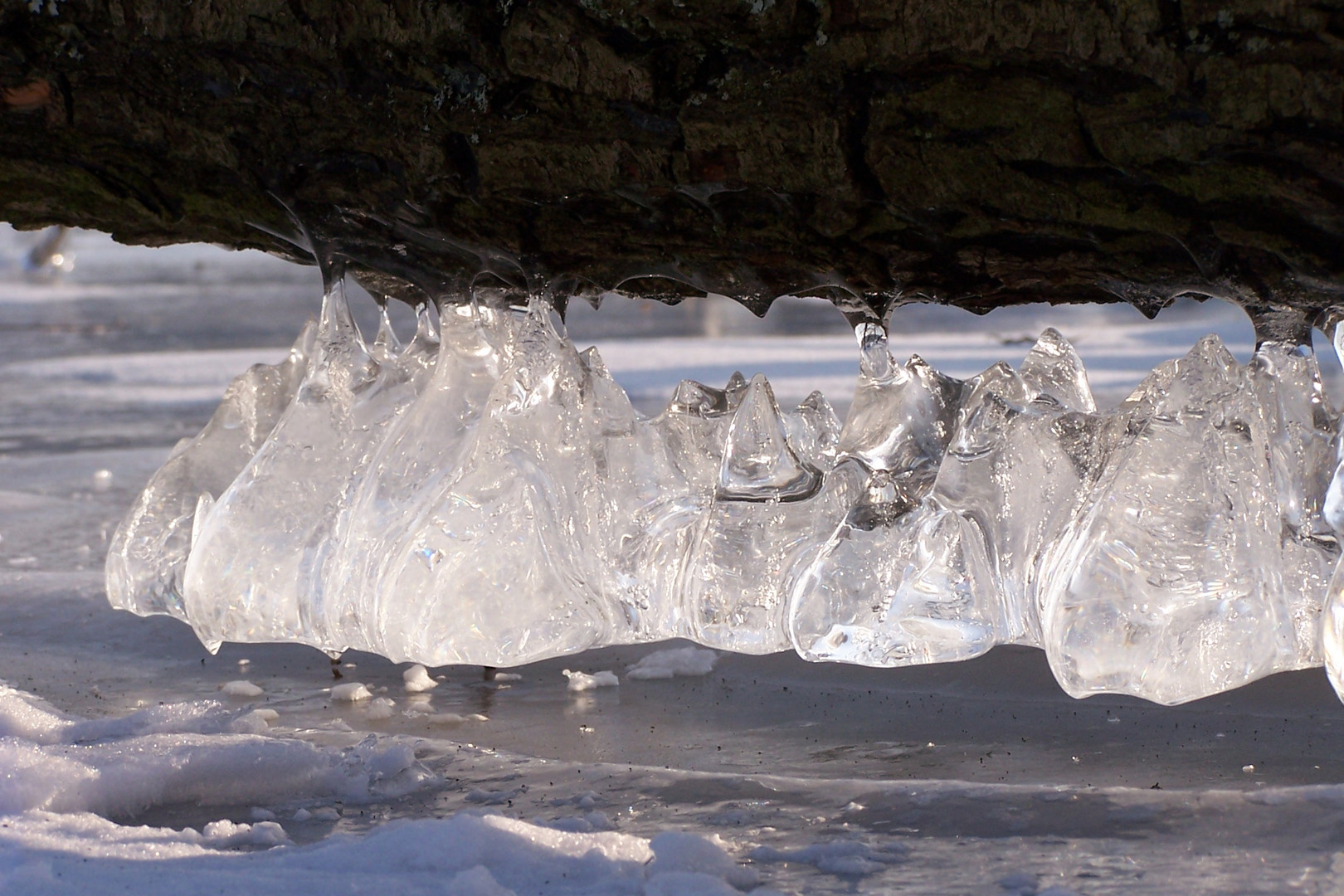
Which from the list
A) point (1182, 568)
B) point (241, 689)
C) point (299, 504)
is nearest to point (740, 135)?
point (1182, 568)

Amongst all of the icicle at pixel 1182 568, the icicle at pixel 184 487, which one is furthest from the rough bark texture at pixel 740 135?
the icicle at pixel 184 487

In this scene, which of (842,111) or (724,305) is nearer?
(842,111)

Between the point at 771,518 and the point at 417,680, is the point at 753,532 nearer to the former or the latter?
the point at 771,518

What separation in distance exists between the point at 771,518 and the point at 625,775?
51 cm

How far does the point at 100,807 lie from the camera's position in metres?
2.04

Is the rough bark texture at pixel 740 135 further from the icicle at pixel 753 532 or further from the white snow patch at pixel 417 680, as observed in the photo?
the white snow patch at pixel 417 680

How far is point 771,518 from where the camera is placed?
2465 millimetres

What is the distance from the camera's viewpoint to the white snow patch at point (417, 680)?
279 centimetres

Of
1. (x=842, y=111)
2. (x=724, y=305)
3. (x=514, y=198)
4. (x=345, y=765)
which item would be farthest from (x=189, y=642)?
(x=724, y=305)

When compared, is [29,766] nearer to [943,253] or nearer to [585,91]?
[585,91]

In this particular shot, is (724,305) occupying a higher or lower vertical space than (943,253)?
higher

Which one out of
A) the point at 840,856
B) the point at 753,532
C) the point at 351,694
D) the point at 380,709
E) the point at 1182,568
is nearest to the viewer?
the point at 840,856

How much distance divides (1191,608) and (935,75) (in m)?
0.89

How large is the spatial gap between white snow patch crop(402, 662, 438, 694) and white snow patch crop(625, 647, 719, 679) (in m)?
0.39
